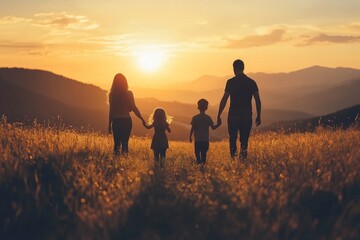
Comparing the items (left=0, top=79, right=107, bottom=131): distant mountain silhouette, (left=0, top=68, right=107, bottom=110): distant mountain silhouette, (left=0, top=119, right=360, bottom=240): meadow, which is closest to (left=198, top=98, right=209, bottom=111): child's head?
(left=0, top=119, right=360, bottom=240): meadow

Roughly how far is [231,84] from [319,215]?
19.4 ft

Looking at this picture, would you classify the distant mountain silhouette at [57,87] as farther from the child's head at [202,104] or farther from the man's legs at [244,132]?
the man's legs at [244,132]

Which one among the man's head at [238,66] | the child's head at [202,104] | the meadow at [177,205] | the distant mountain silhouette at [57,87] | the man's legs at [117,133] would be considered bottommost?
the meadow at [177,205]

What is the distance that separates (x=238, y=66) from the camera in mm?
10852

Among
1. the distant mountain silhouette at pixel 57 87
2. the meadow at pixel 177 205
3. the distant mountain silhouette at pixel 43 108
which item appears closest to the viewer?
the meadow at pixel 177 205

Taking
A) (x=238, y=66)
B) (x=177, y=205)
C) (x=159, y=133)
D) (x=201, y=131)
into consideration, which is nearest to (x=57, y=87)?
(x=159, y=133)

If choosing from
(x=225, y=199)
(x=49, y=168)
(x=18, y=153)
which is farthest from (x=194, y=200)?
(x=18, y=153)

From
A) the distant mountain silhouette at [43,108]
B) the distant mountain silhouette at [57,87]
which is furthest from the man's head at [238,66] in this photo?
the distant mountain silhouette at [57,87]

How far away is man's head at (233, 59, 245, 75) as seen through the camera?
35.5 ft

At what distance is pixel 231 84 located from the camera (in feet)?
35.7

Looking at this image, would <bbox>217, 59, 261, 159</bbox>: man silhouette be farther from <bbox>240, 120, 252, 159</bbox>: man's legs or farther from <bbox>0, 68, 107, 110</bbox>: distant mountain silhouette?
<bbox>0, 68, 107, 110</bbox>: distant mountain silhouette

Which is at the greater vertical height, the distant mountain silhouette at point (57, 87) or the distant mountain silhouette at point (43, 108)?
the distant mountain silhouette at point (57, 87)

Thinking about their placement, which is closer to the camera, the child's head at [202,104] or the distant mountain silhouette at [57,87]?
the child's head at [202,104]

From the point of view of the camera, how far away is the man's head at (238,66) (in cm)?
1083
